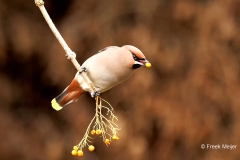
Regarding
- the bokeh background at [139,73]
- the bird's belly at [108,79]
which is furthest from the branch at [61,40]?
the bokeh background at [139,73]

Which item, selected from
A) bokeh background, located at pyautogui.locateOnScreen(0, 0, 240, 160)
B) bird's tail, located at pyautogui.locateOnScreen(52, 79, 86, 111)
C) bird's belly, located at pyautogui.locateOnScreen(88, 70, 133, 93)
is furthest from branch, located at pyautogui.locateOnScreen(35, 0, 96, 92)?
bokeh background, located at pyautogui.locateOnScreen(0, 0, 240, 160)

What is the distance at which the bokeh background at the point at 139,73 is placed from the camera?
9.27ft

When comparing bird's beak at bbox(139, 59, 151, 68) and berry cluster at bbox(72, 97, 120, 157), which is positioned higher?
bird's beak at bbox(139, 59, 151, 68)

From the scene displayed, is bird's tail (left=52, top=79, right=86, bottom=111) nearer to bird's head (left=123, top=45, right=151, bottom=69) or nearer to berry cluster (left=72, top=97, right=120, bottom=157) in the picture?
berry cluster (left=72, top=97, right=120, bottom=157)

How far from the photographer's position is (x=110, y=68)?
98 cm

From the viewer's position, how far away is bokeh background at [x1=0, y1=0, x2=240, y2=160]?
2.82m

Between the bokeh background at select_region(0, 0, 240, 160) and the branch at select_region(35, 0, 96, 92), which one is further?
the bokeh background at select_region(0, 0, 240, 160)

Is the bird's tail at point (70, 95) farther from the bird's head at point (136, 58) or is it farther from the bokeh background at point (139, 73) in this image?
the bokeh background at point (139, 73)

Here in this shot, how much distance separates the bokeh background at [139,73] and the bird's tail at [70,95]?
1.62 metres

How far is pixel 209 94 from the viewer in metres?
2.89

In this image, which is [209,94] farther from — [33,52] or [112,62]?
[112,62]

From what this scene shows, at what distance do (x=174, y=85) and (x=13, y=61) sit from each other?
1.23 meters

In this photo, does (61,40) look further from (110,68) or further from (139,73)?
(139,73)

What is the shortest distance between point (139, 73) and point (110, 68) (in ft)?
6.14
